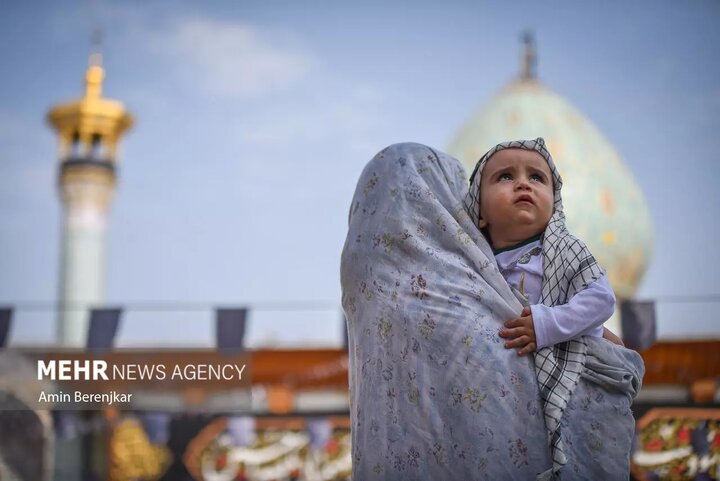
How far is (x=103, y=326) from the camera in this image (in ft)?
27.1

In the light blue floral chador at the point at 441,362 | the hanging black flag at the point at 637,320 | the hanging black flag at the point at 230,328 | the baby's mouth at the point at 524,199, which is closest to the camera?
the light blue floral chador at the point at 441,362

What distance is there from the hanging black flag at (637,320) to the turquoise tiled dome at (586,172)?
3410mm

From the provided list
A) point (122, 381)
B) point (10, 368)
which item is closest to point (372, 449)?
point (122, 381)

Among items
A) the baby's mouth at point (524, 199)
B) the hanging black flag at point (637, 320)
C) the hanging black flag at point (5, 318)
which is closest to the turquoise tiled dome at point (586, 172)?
the hanging black flag at point (637, 320)

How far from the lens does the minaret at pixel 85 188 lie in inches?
585

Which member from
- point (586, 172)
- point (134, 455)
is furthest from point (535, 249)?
point (586, 172)

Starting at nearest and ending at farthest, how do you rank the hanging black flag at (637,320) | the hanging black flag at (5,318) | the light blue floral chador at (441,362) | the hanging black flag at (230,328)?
the light blue floral chador at (441,362) < the hanging black flag at (637,320) < the hanging black flag at (5,318) < the hanging black flag at (230,328)

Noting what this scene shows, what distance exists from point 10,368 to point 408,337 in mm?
6918

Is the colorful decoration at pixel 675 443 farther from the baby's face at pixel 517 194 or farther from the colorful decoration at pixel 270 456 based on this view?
the baby's face at pixel 517 194

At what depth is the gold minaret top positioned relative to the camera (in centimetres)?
1666

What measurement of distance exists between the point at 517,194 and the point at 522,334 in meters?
0.25

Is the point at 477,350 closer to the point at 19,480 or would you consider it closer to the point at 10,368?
the point at 19,480

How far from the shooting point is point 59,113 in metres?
16.8

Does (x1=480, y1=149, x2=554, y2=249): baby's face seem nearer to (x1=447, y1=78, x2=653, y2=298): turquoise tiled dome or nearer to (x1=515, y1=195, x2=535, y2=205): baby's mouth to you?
(x1=515, y1=195, x2=535, y2=205): baby's mouth
